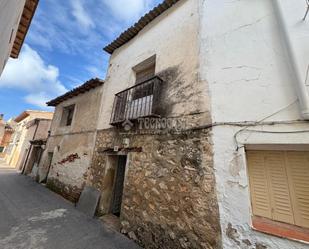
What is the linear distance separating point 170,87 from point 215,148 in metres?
1.87

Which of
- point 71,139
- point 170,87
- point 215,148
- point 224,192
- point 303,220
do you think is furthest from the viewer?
point 71,139

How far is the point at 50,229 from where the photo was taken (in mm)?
3574

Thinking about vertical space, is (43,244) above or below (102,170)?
below

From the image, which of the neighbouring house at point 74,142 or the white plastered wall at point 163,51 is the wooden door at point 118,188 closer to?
the neighbouring house at point 74,142

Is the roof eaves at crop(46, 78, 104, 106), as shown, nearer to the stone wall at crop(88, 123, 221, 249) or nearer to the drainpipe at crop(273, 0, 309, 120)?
the stone wall at crop(88, 123, 221, 249)

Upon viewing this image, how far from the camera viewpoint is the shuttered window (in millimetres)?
2166

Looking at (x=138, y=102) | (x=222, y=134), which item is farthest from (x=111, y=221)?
(x=222, y=134)

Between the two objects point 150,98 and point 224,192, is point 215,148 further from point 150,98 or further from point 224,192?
point 150,98

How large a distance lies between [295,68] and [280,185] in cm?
173

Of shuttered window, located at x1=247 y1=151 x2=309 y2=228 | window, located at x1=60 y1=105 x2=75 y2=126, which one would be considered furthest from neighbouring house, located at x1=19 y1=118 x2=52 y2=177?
shuttered window, located at x1=247 y1=151 x2=309 y2=228

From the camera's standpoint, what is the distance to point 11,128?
83.8ft

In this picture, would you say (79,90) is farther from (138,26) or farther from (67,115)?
(138,26)

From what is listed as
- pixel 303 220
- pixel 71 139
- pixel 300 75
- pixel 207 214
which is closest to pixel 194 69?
pixel 300 75

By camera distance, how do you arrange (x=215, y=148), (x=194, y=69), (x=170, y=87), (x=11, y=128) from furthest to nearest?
(x=11, y=128), (x=170, y=87), (x=194, y=69), (x=215, y=148)
